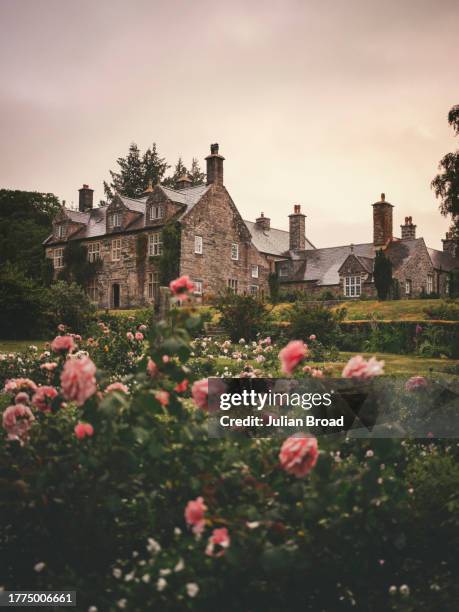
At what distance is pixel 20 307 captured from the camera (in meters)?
18.9

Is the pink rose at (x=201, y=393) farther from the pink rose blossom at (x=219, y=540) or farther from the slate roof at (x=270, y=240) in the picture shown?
the slate roof at (x=270, y=240)

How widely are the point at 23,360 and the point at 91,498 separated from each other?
329 inches

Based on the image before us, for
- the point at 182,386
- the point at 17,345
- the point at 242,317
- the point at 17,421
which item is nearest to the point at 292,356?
the point at 182,386

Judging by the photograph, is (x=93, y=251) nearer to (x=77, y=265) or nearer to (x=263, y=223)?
(x=77, y=265)

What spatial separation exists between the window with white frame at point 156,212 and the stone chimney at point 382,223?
1537 cm

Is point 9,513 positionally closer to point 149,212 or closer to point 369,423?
point 369,423

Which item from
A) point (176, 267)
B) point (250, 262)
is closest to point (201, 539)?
point (176, 267)

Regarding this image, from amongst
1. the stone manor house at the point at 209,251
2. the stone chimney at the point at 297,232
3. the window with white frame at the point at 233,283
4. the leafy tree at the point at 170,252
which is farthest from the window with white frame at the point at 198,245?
the stone chimney at the point at 297,232

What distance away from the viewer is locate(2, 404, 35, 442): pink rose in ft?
12.0

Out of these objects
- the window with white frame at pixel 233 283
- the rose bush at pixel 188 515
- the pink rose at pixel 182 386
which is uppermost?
the window with white frame at pixel 233 283

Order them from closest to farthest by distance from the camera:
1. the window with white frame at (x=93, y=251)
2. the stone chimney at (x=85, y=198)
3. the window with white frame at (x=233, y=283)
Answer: the window with white frame at (x=233, y=283)
the window with white frame at (x=93, y=251)
the stone chimney at (x=85, y=198)

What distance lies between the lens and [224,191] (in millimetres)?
37906

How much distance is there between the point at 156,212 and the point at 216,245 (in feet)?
13.9

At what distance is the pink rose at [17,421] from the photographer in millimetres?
3650
